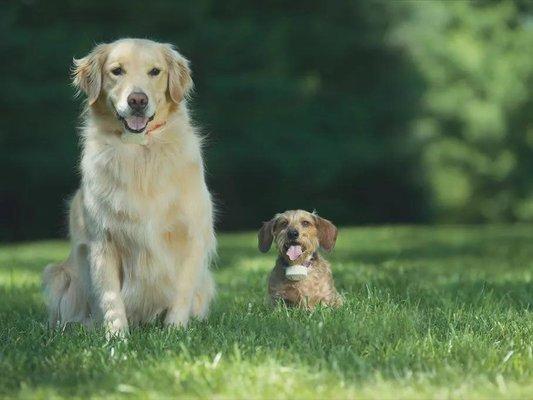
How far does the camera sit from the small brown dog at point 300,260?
6340mm

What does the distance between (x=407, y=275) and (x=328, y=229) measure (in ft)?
8.49

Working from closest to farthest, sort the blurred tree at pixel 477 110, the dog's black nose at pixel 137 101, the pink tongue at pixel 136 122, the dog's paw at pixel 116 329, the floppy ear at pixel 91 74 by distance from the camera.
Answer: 1. the dog's paw at pixel 116 329
2. the dog's black nose at pixel 137 101
3. the pink tongue at pixel 136 122
4. the floppy ear at pixel 91 74
5. the blurred tree at pixel 477 110

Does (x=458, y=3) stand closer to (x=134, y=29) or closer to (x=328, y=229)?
(x=134, y=29)

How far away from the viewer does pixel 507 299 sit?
24.0 ft

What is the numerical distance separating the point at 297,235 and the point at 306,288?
328mm

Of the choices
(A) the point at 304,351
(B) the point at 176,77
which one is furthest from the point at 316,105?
(A) the point at 304,351

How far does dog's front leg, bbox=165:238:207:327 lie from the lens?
5.96m

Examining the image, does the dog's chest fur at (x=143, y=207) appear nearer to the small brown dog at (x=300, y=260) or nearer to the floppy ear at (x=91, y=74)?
the floppy ear at (x=91, y=74)

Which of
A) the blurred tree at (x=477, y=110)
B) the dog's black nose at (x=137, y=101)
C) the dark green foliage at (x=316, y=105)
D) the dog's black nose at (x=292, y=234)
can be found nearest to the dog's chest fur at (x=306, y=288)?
the dog's black nose at (x=292, y=234)

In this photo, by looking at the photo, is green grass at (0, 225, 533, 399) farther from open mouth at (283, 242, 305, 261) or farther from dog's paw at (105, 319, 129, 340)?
open mouth at (283, 242, 305, 261)

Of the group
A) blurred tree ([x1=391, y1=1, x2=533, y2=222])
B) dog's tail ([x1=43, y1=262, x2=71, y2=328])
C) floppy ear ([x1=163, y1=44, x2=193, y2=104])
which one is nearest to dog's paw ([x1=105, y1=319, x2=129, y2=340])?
dog's tail ([x1=43, y1=262, x2=71, y2=328])

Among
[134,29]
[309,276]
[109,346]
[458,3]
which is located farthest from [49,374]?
[458,3]

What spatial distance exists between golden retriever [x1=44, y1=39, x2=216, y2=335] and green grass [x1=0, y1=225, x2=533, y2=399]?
279 millimetres

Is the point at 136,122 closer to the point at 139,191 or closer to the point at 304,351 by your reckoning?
the point at 139,191
